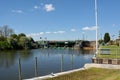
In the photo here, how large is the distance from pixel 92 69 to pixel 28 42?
126 meters

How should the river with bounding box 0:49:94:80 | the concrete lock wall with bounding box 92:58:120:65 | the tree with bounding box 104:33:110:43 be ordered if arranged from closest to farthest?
the concrete lock wall with bounding box 92:58:120:65
the river with bounding box 0:49:94:80
the tree with bounding box 104:33:110:43

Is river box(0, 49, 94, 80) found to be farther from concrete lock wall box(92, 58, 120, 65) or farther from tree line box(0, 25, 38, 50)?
tree line box(0, 25, 38, 50)

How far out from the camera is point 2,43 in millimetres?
124812

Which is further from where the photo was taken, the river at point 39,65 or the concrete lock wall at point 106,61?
the river at point 39,65

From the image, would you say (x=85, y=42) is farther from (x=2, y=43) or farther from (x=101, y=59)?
(x=101, y=59)

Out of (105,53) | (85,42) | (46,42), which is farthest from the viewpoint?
(46,42)

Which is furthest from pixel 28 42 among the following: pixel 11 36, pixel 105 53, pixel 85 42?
pixel 105 53

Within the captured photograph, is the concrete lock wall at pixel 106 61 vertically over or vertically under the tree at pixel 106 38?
under

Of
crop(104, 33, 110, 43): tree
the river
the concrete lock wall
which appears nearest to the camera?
the concrete lock wall

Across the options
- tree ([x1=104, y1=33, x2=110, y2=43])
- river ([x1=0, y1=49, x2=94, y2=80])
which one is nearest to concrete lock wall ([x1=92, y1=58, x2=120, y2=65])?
river ([x1=0, y1=49, x2=94, y2=80])

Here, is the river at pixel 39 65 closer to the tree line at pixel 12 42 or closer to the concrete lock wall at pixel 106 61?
the concrete lock wall at pixel 106 61

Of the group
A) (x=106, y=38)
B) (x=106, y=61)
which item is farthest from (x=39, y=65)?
(x=106, y=38)

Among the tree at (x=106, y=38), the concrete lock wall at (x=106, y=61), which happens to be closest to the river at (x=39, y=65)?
the concrete lock wall at (x=106, y=61)

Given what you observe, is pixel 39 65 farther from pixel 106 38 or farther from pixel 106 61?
pixel 106 38
